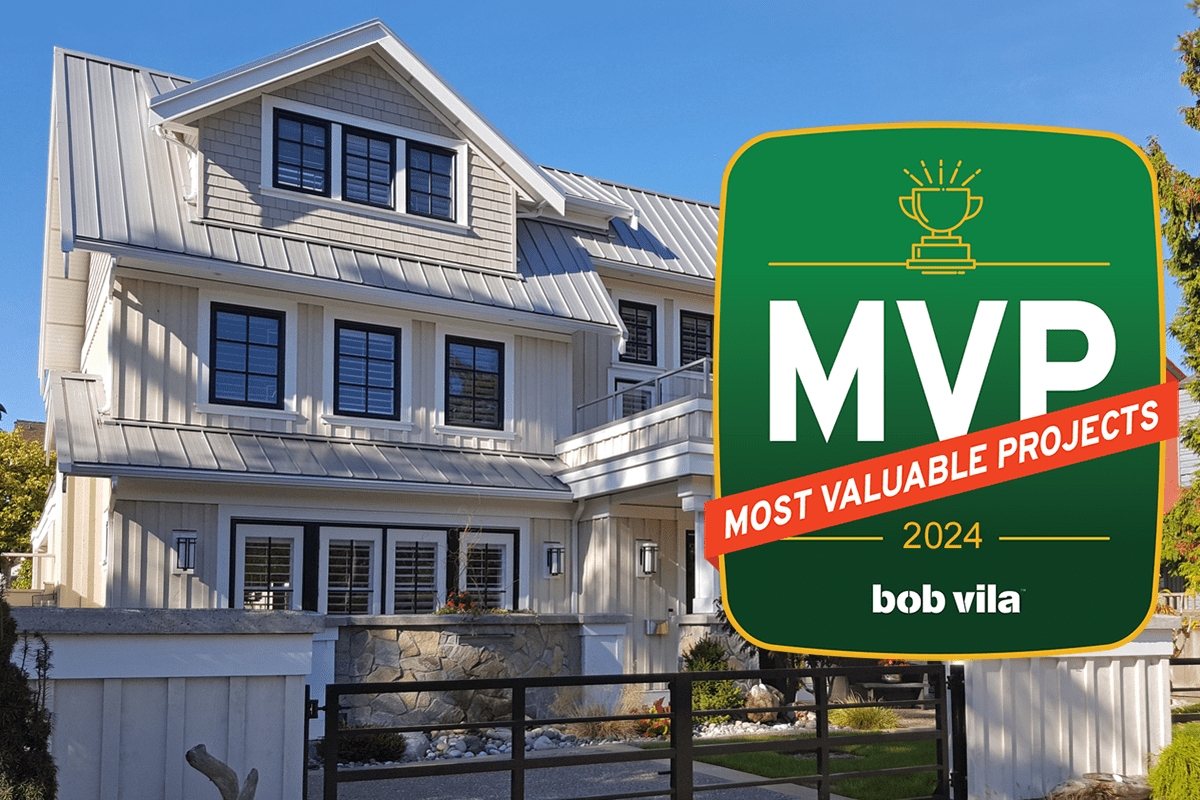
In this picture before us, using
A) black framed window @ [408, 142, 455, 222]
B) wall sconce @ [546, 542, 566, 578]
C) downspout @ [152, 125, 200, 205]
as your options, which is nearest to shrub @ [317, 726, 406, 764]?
wall sconce @ [546, 542, 566, 578]

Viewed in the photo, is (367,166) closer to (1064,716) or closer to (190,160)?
(190,160)

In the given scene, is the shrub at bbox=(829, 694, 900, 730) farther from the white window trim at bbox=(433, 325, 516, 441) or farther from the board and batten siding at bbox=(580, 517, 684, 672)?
the white window trim at bbox=(433, 325, 516, 441)

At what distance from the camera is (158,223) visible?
1417 centimetres

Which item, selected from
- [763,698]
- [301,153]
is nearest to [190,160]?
[301,153]

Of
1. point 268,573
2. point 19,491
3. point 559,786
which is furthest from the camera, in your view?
point 19,491

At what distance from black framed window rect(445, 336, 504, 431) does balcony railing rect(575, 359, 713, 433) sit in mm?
1737

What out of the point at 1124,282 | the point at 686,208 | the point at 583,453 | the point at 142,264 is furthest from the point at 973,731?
the point at 686,208

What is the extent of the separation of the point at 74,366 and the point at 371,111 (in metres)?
7.47

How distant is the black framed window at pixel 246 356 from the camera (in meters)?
14.8

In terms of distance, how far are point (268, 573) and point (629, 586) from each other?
5.35 m

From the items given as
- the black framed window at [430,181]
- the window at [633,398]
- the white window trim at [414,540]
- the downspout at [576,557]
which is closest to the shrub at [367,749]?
the white window trim at [414,540]

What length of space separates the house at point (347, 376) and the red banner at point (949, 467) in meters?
9.21

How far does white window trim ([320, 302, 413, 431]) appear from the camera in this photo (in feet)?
51.2

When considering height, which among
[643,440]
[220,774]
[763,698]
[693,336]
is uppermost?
[693,336]
